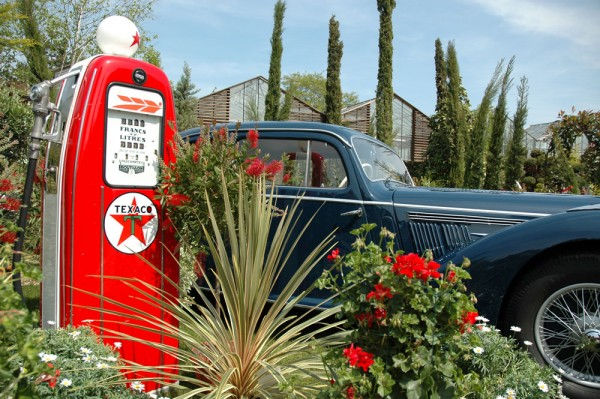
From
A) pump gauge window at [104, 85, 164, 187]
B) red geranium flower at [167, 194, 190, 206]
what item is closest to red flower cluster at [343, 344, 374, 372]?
red geranium flower at [167, 194, 190, 206]

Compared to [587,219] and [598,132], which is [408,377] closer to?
[587,219]

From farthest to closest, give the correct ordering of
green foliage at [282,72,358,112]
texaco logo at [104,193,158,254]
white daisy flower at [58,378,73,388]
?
green foliage at [282,72,358,112] < texaco logo at [104,193,158,254] < white daisy flower at [58,378,73,388]

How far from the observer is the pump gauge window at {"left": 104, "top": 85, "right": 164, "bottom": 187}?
9.31 feet

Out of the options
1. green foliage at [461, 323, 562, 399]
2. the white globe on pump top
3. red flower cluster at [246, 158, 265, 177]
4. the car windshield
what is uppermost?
the white globe on pump top

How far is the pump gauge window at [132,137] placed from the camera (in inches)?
112

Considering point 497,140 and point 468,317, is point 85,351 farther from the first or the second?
point 497,140

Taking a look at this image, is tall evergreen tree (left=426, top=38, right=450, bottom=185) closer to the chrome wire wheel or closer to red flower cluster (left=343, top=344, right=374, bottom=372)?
the chrome wire wheel

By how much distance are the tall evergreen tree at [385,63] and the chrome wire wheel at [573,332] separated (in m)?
14.3

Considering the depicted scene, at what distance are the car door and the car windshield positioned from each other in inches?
7.8

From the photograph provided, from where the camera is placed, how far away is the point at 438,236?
13.0 feet

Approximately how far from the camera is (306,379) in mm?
2484

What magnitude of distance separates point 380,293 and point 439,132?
51.2ft

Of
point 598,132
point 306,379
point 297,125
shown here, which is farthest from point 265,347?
point 598,132

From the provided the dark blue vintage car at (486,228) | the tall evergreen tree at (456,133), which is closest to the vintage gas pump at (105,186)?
the dark blue vintage car at (486,228)
